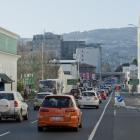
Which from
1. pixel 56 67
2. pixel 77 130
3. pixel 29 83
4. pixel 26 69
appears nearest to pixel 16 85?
pixel 29 83

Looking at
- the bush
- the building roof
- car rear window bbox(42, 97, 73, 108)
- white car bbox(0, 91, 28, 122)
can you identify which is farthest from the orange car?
the bush

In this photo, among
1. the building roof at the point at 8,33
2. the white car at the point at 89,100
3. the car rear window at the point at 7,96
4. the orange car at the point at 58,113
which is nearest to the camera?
the orange car at the point at 58,113

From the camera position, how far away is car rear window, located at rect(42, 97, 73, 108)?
25.8 meters

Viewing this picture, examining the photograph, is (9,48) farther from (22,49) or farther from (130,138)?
(130,138)

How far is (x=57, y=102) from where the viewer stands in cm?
2594

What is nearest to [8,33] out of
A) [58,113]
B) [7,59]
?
[7,59]

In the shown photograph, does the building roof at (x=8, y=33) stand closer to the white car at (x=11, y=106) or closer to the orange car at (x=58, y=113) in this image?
the white car at (x=11, y=106)

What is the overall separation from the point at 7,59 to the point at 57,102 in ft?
205

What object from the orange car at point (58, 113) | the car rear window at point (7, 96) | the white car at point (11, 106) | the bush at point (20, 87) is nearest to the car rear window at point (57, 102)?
the orange car at point (58, 113)

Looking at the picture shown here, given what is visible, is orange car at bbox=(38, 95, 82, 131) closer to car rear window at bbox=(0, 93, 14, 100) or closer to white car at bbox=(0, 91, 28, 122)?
white car at bbox=(0, 91, 28, 122)

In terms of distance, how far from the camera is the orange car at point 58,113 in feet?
83.6

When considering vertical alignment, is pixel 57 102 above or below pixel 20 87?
below

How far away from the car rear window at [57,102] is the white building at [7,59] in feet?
173

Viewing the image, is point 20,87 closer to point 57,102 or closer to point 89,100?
point 89,100
